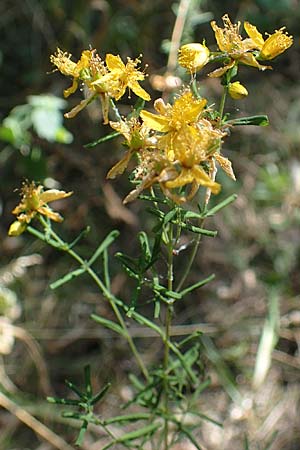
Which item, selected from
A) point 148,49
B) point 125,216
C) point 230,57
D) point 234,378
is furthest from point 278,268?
point 230,57

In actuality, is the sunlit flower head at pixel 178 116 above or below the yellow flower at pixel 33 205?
above

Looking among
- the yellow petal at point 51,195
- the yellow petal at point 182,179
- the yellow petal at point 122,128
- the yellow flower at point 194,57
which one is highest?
the yellow flower at point 194,57

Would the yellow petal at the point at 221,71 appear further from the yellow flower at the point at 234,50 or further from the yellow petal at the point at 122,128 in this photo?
the yellow petal at the point at 122,128

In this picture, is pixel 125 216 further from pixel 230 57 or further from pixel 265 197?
pixel 230 57

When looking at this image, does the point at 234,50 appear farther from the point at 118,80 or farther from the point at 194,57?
the point at 118,80

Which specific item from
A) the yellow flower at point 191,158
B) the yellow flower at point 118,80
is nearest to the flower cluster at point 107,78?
the yellow flower at point 118,80

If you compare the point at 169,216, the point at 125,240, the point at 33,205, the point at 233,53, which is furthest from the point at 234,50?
the point at 125,240
